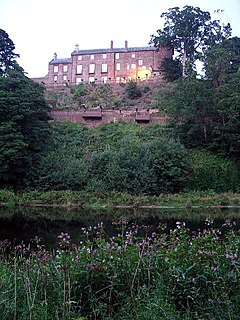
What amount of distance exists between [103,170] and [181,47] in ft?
94.3

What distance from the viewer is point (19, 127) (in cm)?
2644

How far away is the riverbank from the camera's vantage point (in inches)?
936

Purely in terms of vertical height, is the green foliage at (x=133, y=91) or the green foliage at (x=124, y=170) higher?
the green foliage at (x=133, y=91)

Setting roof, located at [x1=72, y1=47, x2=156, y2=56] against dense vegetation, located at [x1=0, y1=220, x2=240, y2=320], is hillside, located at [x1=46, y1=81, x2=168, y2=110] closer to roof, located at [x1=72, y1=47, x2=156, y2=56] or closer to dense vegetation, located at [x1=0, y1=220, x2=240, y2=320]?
roof, located at [x1=72, y1=47, x2=156, y2=56]

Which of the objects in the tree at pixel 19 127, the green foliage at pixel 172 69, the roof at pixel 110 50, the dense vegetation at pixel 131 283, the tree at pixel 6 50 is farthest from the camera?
the roof at pixel 110 50

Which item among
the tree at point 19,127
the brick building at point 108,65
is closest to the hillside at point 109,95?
the brick building at point 108,65

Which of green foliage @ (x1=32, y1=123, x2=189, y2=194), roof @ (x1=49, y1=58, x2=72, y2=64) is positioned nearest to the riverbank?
green foliage @ (x1=32, y1=123, x2=189, y2=194)

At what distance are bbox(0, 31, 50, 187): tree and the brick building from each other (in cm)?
2681

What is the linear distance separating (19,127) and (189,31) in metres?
30.7

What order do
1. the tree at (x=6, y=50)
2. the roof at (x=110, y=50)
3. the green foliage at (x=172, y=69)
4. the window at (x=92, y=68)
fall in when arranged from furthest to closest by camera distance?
the window at (x=92, y=68) → the roof at (x=110, y=50) → the green foliage at (x=172, y=69) → the tree at (x=6, y=50)

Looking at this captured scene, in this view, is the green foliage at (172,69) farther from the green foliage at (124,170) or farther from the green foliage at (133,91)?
the green foliage at (124,170)

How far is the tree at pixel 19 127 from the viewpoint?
25.4 meters

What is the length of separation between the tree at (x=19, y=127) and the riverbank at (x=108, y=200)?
2.04m

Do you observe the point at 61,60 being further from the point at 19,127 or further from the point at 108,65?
the point at 19,127
